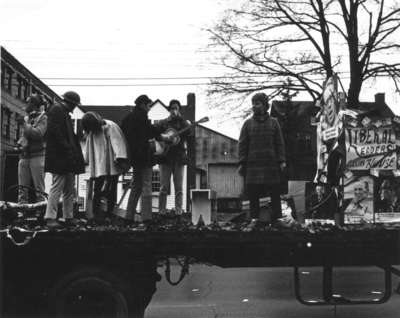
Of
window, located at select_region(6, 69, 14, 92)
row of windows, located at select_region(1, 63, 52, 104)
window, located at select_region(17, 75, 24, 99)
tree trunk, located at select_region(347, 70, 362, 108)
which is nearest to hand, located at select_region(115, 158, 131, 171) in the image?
tree trunk, located at select_region(347, 70, 362, 108)

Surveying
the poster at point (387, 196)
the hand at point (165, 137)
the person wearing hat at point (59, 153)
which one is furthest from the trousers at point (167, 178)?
the poster at point (387, 196)

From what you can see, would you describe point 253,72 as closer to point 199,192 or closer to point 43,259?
point 199,192

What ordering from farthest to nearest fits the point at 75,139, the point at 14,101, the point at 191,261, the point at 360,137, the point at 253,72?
the point at 14,101 → the point at 253,72 → the point at 360,137 → the point at 75,139 → the point at 191,261

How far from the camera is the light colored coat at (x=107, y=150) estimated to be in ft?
25.7

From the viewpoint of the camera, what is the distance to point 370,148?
27.6 ft

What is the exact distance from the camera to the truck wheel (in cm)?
512

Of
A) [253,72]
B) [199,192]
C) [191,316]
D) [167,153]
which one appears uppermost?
[253,72]

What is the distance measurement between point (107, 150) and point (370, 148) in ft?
12.5

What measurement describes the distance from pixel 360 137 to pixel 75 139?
415 centimetres

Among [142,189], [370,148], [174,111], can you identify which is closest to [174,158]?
[174,111]

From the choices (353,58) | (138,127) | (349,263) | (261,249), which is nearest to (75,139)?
(138,127)

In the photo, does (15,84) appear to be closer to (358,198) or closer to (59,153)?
(59,153)

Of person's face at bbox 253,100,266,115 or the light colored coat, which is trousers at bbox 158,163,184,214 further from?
person's face at bbox 253,100,266,115

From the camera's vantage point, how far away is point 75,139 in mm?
7039
